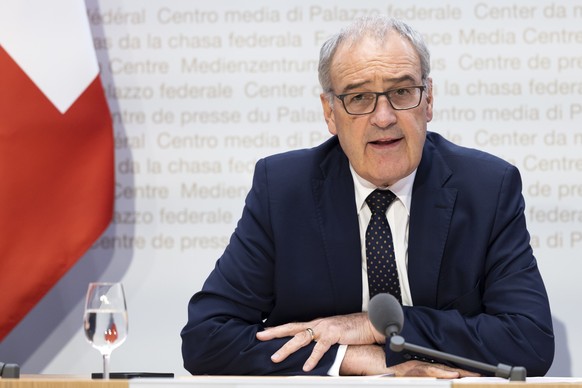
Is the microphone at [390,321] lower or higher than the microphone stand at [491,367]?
higher

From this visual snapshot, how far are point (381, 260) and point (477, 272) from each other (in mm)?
322

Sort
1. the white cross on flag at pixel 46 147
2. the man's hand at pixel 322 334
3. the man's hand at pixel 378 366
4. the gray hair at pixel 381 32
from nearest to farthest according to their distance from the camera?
the man's hand at pixel 378 366
the man's hand at pixel 322 334
the gray hair at pixel 381 32
the white cross on flag at pixel 46 147

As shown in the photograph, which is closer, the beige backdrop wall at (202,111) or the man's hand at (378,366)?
the man's hand at (378,366)

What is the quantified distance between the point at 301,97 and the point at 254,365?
1.66 m

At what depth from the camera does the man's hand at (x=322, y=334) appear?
2.85 meters

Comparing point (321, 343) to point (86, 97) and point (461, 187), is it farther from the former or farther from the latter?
point (86, 97)

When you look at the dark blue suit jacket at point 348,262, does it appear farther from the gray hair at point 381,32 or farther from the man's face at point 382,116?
the gray hair at point 381,32

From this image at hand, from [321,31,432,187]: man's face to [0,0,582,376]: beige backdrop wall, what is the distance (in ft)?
3.53

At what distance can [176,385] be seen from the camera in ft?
6.26

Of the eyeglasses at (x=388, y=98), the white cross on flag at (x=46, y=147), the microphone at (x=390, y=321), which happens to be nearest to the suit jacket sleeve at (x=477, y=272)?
the eyeglasses at (x=388, y=98)

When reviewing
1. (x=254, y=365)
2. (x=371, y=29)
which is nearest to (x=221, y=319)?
(x=254, y=365)

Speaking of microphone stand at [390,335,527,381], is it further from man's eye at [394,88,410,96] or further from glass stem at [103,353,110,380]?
man's eye at [394,88,410,96]

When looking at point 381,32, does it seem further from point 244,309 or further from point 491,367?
point 491,367

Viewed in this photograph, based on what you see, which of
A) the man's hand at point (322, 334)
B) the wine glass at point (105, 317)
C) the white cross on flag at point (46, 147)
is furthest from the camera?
the white cross on flag at point (46, 147)
